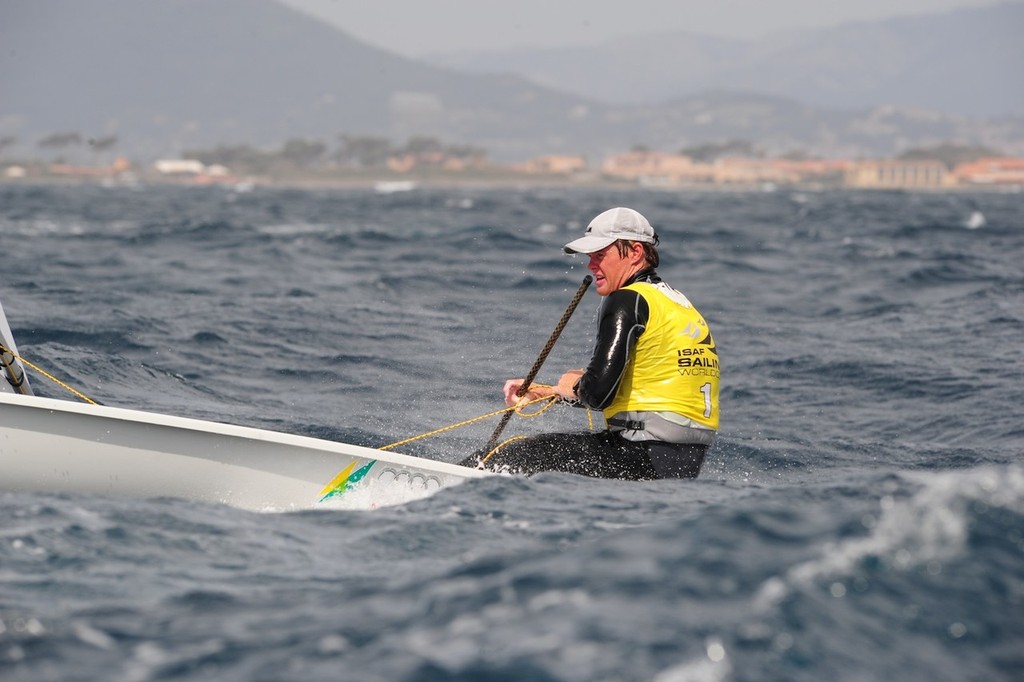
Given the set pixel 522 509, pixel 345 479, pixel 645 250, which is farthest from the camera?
pixel 645 250

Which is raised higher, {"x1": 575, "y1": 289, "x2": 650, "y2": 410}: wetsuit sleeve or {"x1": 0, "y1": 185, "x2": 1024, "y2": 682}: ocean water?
{"x1": 575, "y1": 289, "x2": 650, "y2": 410}: wetsuit sleeve

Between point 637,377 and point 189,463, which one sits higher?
point 637,377

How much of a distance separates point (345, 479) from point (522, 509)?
3.32ft

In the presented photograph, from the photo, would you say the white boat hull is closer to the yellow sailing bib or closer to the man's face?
the yellow sailing bib

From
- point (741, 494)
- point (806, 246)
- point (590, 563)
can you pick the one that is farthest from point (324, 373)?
point (806, 246)

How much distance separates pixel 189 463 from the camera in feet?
18.7

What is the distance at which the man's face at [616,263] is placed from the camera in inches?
231

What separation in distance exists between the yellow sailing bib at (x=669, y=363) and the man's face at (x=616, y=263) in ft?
0.37

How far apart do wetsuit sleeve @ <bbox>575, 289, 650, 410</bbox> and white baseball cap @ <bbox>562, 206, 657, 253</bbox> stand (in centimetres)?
27

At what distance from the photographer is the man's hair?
5852 millimetres

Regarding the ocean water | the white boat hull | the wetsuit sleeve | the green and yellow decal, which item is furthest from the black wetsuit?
the green and yellow decal

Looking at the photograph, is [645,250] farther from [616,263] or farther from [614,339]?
[614,339]

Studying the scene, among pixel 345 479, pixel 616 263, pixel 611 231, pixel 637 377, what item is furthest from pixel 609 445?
pixel 345 479

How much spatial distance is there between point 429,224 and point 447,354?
24.0 metres
